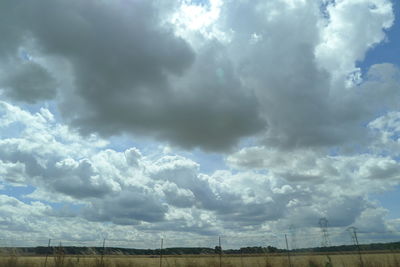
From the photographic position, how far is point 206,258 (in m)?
22.7

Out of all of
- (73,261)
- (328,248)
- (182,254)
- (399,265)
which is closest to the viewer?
(399,265)

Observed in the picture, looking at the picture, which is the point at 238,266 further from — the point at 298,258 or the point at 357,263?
the point at 357,263

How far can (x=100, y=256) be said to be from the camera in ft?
75.2

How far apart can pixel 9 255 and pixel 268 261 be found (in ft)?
56.5

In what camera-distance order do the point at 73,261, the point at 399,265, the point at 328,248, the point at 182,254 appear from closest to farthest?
the point at 399,265 → the point at 328,248 → the point at 73,261 → the point at 182,254

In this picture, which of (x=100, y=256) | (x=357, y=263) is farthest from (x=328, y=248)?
(x=100, y=256)

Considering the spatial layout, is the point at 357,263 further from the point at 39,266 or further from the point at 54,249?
the point at 39,266

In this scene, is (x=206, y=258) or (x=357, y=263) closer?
(x=357, y=263)

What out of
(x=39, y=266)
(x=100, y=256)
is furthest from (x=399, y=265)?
(x=39, y=266)

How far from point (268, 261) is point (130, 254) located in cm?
1140

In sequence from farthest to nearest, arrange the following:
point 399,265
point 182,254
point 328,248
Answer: point 182,254 < point 328,248 < point 399,265

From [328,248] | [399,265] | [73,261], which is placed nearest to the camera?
[399,265]

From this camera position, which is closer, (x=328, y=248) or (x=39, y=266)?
(x=328, y=248)

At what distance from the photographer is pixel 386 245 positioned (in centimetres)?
2131
